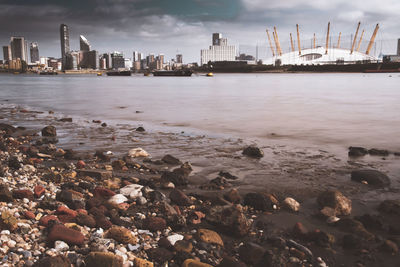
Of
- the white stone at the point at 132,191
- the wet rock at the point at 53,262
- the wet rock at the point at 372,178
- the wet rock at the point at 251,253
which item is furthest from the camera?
the wet rock at the point at 372,178

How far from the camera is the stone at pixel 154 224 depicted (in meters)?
4.16

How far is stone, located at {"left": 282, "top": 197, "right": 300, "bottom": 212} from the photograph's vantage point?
16.5 feet

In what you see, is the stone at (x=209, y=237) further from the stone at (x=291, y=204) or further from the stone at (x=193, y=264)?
the stone at (x=291, y=204)

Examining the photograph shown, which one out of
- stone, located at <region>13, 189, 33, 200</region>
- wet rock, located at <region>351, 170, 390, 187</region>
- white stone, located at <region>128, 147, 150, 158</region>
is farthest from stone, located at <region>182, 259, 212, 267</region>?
white stone, located at <region>128, 147, 150, 158</region>

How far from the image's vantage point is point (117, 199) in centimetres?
504

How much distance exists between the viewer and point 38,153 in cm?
800

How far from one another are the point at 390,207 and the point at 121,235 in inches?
156

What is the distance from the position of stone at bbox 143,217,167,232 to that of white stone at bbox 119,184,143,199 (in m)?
1.07

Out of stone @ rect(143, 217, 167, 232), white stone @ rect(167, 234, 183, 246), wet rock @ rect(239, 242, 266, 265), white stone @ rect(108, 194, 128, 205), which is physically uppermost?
white stone @ rect(108, 194, 128, 205)

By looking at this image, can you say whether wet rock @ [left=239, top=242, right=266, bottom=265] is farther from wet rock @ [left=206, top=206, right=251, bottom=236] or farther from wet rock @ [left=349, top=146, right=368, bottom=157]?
wet rock @ [left=349, top=146, right=368, bottom=157]

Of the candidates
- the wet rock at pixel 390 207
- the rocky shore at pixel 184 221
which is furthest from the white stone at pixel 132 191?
the wet rock at pixel 390 207

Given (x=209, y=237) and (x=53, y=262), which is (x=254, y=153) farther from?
(x=53, y=262)

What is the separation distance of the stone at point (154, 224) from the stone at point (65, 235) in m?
0.84

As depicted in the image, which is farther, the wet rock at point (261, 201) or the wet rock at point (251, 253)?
the wet rock at point (261, 201)
